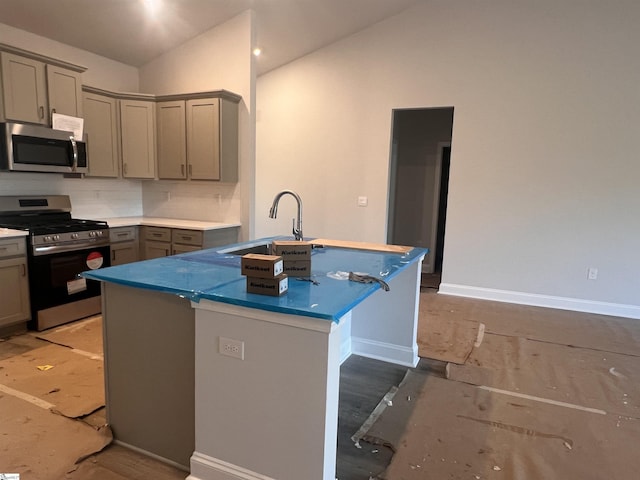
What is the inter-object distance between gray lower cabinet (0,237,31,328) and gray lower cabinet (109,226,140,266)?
2.78 feet

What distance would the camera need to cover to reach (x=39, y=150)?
3586mm

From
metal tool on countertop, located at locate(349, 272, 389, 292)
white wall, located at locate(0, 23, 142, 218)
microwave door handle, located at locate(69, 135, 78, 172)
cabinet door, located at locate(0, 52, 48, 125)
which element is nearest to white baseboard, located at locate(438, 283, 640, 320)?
metal tool on countertop, located at locate(349, 272, 389, 292)

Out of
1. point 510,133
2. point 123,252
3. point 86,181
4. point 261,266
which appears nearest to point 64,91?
point 86,181

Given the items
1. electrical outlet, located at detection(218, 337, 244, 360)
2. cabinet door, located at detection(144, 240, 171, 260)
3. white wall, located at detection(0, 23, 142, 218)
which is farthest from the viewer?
cabinet door, located at detection(144, 240, 171, 260)

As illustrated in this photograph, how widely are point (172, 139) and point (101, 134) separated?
711 millimetres

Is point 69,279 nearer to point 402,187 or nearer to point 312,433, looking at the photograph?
point 312,433

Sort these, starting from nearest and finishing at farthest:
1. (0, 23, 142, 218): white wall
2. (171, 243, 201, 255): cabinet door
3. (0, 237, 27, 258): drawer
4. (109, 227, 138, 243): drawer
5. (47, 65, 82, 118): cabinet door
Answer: (0, 237, 27, 258): drawer, (47, 65, 82, 118): cabinet door, (0, 23, 142, 218): white wall, (109, 227, 138, 243): drawer, (171, 243, 201, 255): cabinet door

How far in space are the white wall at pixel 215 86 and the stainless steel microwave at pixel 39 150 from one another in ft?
3.83

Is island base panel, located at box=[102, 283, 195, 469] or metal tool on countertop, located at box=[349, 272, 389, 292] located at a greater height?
metal tool on countertop, located at box=[349, 272, 389, 292]

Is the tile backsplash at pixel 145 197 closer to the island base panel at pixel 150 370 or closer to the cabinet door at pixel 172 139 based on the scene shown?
the cabinet door at pixel 172 139

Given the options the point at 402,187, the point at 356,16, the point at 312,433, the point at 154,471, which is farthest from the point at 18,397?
the point at 402,187

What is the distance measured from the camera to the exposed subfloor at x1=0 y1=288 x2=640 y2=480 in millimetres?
1919

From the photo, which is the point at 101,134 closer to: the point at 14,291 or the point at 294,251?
the point at 14,291

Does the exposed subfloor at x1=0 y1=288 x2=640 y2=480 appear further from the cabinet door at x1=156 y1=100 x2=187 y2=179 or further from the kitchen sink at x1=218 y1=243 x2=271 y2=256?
the cabinet door at x1=156 y1=100 x2=187 y2=179
